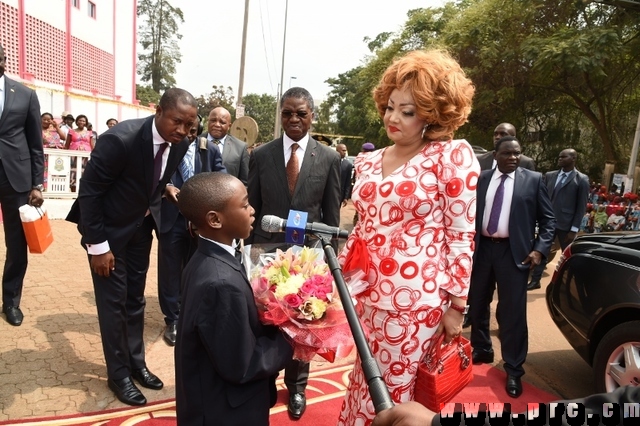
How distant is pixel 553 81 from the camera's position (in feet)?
61.6

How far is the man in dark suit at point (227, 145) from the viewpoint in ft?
18.1

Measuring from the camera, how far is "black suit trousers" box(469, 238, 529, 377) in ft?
13.3

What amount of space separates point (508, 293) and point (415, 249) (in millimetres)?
2171

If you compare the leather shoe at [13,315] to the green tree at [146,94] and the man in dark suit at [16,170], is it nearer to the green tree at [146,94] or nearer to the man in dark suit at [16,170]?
the man in dark suit at [16,170]

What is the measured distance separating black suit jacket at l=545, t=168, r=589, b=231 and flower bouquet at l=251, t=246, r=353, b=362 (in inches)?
261

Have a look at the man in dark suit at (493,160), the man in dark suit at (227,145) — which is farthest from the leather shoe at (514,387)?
the man in dark suit at (227,145)

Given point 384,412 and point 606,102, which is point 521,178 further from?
point 606,102

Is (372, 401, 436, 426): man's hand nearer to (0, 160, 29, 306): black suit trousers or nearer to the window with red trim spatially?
(0, 160, 29, 306): black suit trousers

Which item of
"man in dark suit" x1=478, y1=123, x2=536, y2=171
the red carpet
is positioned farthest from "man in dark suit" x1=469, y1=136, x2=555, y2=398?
"man in dark suit" x1=478, y1=123, x2=536, y2=171

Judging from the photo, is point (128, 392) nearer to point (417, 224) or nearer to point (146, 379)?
point (146, 379)

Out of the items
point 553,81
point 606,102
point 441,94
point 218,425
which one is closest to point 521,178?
point 441,94

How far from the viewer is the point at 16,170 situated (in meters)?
4.31

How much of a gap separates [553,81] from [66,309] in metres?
18.9

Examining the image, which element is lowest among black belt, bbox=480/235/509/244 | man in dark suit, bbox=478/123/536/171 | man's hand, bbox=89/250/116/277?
man's hand, bbox=89/250/116/277
